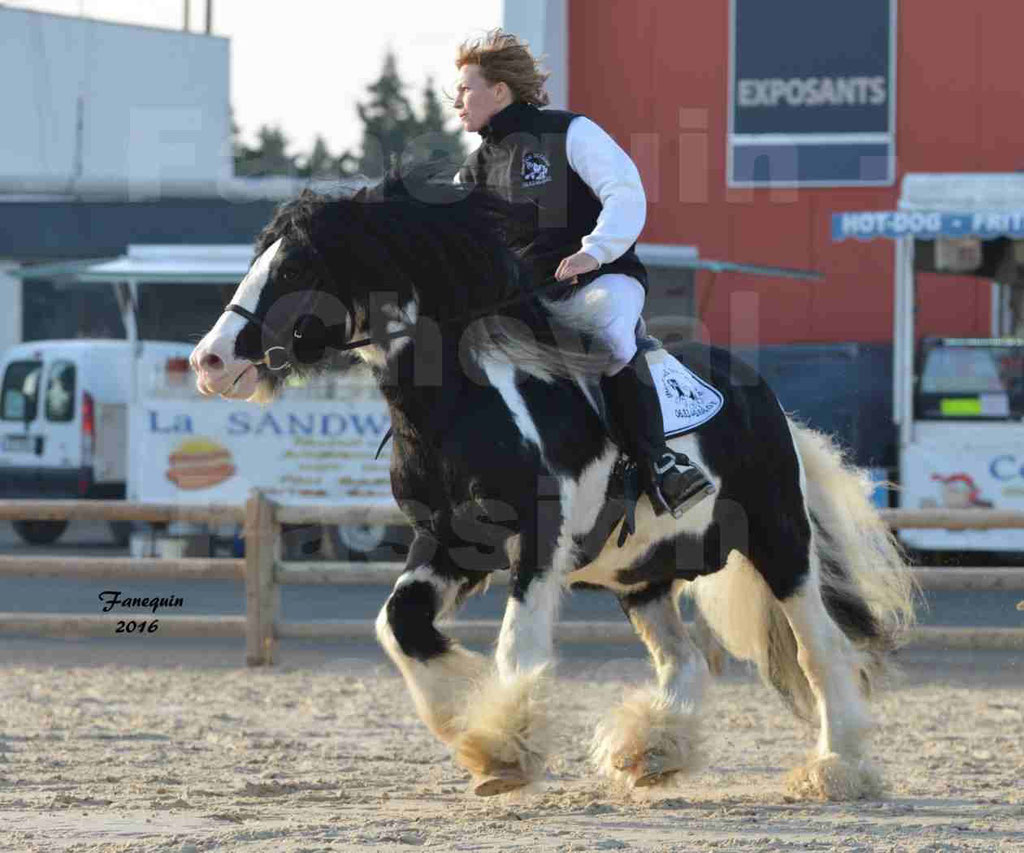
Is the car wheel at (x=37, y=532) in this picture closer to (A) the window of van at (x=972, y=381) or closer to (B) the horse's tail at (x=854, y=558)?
(A) the window of van at (x=972, y=381)

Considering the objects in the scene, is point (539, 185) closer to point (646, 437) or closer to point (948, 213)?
point (646, 437)

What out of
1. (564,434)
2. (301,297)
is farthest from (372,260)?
(564,434)

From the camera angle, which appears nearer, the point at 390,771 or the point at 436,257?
the point at 436,257

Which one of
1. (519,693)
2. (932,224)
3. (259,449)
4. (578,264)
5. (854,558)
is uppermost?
(932,224)

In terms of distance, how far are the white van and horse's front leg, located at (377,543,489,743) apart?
12.6 m

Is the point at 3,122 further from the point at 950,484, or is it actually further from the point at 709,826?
the point at 709,826

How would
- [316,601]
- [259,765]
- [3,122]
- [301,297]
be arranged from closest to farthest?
[301,297] → [259,765] → [316,601] → [3,122]

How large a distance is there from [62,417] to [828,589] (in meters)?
13.2

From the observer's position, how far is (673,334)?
15711 mm

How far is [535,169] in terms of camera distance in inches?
233

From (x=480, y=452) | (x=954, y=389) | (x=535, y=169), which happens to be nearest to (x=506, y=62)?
(x=535, y=169)

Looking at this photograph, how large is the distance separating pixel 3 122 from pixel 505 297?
30025mm

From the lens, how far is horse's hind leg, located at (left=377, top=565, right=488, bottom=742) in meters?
5.53

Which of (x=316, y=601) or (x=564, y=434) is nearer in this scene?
(x=564, y=434)
